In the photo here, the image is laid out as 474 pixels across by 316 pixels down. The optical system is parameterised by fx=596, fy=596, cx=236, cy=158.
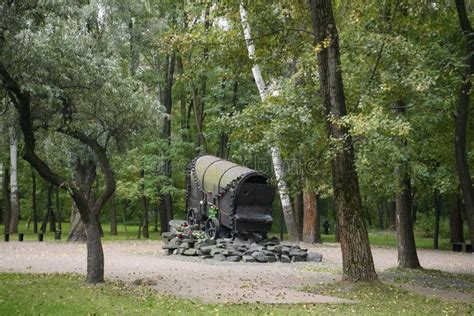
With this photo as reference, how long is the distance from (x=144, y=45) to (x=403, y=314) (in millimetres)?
24372

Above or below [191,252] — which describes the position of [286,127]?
above

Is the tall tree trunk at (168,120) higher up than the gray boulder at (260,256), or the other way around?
the tall tree trunk at (168,120)

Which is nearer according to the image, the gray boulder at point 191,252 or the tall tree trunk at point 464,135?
the tall tree trunk at point 464,135

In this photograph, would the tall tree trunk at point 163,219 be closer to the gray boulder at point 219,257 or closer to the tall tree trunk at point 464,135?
the gray boulder at point 219,257

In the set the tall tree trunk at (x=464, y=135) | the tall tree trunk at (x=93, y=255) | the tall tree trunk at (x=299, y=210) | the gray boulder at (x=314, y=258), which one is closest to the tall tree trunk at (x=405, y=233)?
the gray boulder at (x=314, y=258)

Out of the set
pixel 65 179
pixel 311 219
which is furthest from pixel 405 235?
pixel 311 219

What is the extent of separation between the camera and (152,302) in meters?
10.1

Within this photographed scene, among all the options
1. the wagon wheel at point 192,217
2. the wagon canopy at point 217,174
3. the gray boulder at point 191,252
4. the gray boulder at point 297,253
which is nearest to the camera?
the gray boulder at point 297,253

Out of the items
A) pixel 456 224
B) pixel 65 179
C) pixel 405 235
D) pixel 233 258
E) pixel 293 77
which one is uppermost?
pixel 293 77

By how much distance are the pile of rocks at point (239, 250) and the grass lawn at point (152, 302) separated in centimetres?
649

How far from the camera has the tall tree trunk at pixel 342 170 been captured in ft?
40.6

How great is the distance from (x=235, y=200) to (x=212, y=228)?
6.76ft

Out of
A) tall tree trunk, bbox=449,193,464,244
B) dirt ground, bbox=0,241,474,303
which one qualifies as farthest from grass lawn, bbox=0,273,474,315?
tall tree trunk, bbox=449,193,464,244

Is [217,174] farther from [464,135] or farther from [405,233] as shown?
[464,135]
